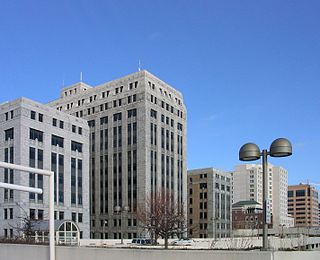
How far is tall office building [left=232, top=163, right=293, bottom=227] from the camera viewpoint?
181625 millimetres

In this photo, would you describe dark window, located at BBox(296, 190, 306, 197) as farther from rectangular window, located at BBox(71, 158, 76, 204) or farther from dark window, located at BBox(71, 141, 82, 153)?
rectangular window, located at BBox(71, 158, 76, 204)

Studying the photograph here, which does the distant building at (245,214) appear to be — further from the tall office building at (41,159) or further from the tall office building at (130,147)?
the tall office building at (41,159)

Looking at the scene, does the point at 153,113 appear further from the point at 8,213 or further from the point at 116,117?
the point at 8,213

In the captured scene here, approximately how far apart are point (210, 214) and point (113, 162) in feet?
114

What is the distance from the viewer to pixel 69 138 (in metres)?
74.4

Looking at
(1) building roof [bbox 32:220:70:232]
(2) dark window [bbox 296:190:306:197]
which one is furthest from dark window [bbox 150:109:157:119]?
(2) dark window [bbox 296:190:306:197]

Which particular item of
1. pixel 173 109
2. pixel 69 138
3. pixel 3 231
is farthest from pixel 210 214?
pixel 3 231

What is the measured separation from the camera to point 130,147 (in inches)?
3565

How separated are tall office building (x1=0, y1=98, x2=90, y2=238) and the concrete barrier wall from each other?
45.3 m

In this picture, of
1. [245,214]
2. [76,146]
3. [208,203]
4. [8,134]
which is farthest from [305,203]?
[8,134]

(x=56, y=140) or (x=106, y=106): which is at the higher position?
(x=106, y=106)

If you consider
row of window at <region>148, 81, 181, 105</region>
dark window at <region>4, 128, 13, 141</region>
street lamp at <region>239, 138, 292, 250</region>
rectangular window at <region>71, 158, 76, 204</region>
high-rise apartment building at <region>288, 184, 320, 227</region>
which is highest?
row of window at <region>148, 81, 181, 105</region>

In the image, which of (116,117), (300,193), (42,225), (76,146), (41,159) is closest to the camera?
(42,225)

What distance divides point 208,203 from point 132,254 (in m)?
104
